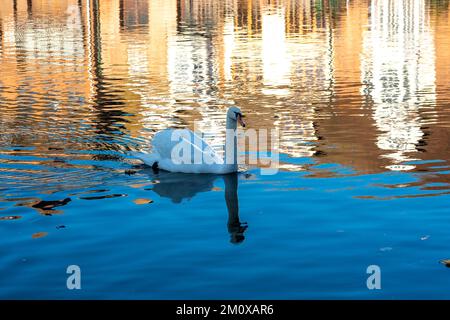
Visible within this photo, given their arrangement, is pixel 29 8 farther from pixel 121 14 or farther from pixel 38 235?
pixel 38 235

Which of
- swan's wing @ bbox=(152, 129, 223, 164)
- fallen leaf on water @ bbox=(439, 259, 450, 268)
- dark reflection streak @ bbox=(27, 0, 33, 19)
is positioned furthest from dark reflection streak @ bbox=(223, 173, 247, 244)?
dark reflection streak @ bbox=(27, 0, 33, 19)

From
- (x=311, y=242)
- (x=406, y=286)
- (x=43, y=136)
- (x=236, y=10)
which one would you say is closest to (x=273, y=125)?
(x=43, y=136)

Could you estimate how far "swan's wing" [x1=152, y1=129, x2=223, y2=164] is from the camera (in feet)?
55.1

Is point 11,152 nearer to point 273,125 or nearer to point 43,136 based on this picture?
point 43,136

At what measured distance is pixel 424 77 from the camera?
33.2 m

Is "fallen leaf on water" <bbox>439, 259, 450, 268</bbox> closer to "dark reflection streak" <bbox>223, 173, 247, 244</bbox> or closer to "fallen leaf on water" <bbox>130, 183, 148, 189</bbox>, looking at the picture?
"dark reflection streak" <bbox>223, 173, 247, 244</bbox>

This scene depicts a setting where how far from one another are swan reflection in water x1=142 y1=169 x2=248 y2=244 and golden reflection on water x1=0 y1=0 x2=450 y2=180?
6.00ft

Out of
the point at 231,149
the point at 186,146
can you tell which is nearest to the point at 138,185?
the point at 186,146

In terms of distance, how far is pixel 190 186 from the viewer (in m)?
16.3

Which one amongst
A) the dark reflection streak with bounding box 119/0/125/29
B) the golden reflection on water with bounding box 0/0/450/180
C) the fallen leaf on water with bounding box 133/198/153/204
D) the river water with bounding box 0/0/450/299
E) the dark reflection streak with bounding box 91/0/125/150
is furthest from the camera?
the dark reflection streak with bounding box 119/0/125/29

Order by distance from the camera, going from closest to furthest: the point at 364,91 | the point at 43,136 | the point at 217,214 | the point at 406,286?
→ 1. the point at 406,286
2. the point at 217,214
3. the point at 43,136
4. the point at 364,91

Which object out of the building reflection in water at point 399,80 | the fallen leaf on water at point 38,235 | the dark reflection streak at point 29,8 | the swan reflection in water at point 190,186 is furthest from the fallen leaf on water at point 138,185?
the dark reflection streak at point 29,8

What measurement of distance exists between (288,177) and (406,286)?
6186 millimetres

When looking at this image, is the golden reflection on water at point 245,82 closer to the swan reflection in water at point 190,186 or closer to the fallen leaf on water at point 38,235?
the swan reflection in water at point 190,186
